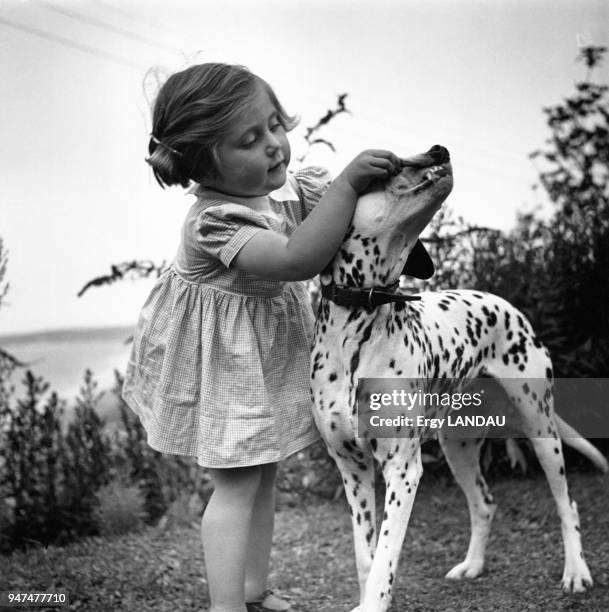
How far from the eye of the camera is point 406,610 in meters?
2.54

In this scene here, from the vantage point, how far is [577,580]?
258 cm

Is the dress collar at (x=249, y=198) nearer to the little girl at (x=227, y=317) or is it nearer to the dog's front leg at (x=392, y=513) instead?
the little girl at (x=227, y=317)

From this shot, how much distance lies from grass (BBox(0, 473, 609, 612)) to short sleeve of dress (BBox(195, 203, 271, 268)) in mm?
1251

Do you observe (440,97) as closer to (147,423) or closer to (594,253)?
(594,253)

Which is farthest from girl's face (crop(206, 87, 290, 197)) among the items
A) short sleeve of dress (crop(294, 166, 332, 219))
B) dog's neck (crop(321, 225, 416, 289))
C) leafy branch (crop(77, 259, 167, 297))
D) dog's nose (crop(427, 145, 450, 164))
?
leafy branch (crop(77, 259, 167, 297))

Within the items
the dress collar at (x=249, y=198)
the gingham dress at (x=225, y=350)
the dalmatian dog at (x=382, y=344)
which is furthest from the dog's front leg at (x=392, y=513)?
the dress collar at (x=249, y=198)

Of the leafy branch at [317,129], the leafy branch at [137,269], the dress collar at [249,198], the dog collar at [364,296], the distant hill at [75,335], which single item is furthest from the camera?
the distant hill at [75,335]

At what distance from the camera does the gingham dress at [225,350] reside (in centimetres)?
221

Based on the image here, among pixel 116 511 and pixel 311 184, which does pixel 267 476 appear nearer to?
pixel 311 184

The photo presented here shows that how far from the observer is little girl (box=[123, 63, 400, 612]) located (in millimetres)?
2156

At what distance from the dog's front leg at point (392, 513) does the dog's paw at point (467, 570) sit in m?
0.85

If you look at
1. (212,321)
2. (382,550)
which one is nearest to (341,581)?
(382,550)

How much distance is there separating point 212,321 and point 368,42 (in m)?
1.75

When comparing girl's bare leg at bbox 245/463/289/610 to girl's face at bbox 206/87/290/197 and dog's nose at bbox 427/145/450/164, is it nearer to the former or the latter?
girl's face at bbox 206/87/290/197
